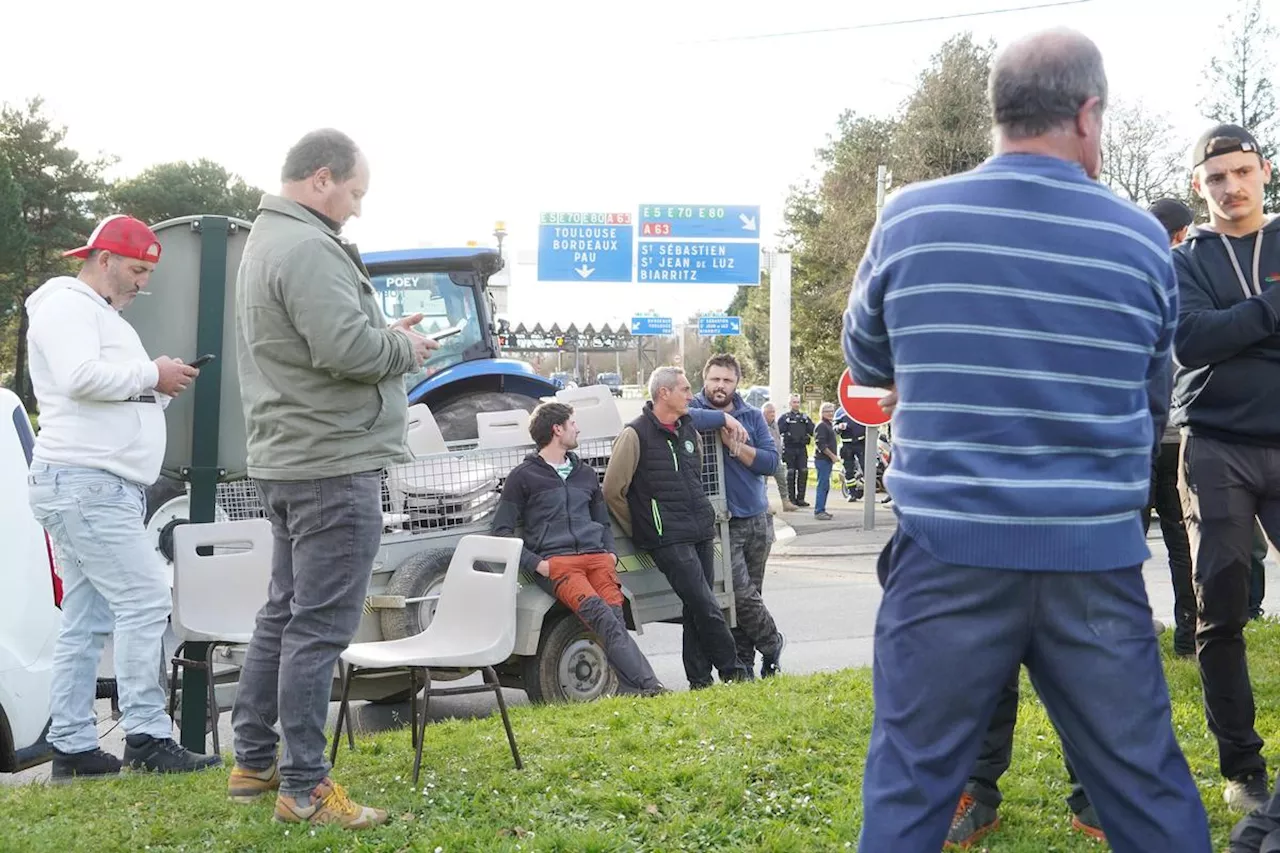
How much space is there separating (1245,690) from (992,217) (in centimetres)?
237

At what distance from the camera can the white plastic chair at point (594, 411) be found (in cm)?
806

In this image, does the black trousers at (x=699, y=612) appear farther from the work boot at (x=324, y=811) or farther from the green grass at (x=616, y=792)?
the work boot at (x=324, y=811)

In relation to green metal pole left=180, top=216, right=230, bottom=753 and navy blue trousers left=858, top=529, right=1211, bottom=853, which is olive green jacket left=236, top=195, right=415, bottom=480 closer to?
green metal pole left=180, top=216, right=230, bottom=753

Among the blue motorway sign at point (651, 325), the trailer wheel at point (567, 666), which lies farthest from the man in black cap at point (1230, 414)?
the blue motorway sign at point (651, 325)

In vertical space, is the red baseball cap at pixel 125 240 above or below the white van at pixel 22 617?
above

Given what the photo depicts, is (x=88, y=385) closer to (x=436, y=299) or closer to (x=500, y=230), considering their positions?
(x=436, y=299)

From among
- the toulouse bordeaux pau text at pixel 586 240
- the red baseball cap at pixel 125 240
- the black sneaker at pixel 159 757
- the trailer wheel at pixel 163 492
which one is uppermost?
the toulouse bordeaux pau text at pixel 586 240

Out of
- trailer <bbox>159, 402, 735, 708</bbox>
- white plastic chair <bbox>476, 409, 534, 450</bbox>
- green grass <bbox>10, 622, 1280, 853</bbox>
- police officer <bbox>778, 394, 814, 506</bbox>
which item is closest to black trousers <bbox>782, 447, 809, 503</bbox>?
police officer <bbox>778, 394, 814, 506</bbox>

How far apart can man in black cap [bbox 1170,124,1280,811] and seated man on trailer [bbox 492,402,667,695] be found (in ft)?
10.5

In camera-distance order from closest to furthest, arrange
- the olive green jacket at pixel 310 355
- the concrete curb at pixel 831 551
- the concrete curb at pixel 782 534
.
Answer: the olive green jacket at pixel 310 355 < the concrete curb at pixel 831 551 < the concrete curb at pixel 782 534

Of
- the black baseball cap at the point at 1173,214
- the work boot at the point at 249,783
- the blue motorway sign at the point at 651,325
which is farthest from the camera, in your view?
the blue motorway sign at the point at 651,325

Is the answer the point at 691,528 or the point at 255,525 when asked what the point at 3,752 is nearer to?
the point at 255,525

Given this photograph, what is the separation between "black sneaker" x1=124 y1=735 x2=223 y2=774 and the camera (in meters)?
5.09

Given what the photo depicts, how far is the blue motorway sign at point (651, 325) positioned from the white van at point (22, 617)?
5450cm
